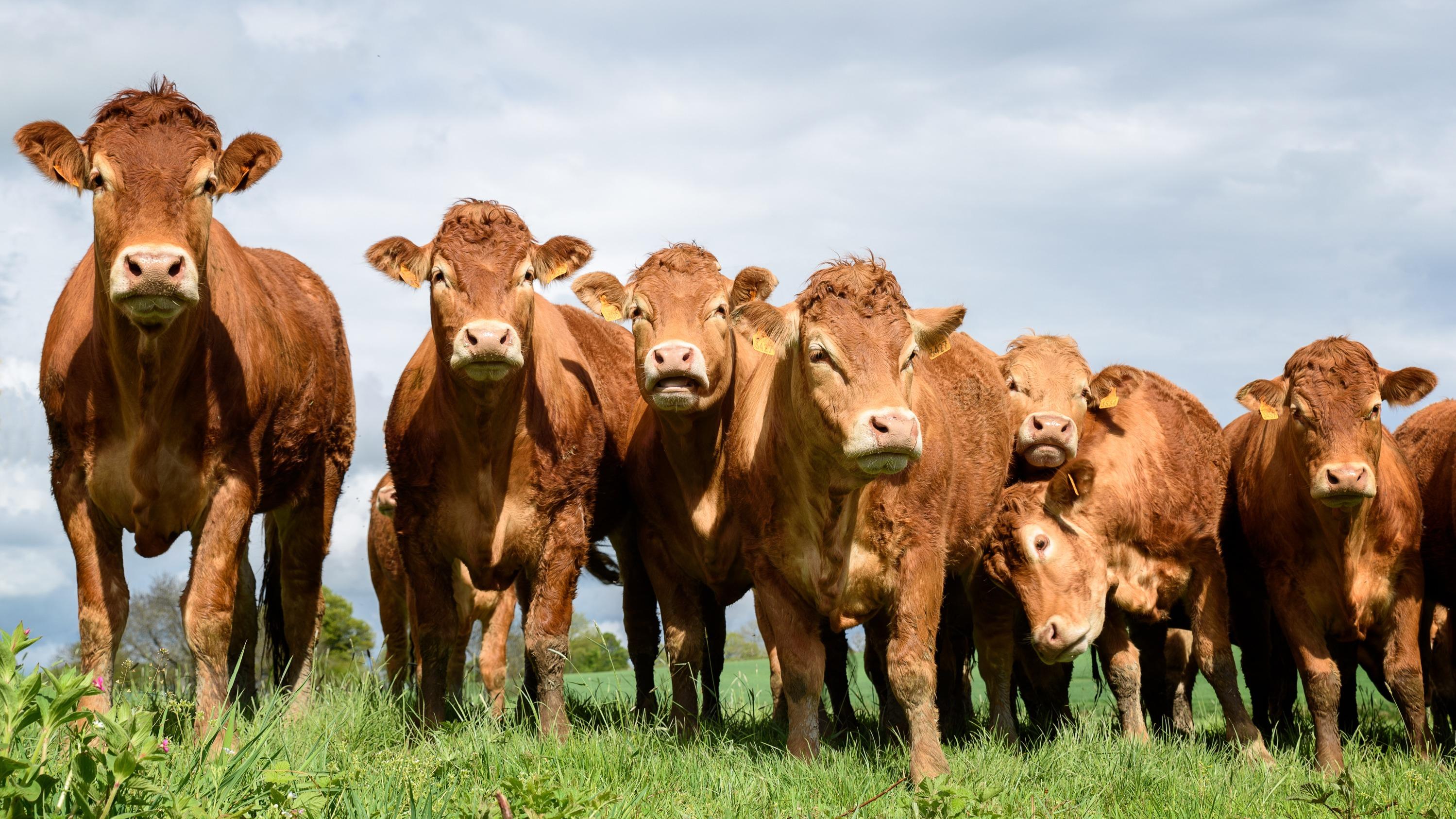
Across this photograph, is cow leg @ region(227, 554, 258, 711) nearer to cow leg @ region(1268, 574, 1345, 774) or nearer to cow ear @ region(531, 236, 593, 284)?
cow ear @ region(531, 236, 593, 284)

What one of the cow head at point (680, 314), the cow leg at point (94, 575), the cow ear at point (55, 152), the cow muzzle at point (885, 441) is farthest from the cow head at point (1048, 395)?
the cow ear at point (55, 152)

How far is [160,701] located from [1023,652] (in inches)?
222

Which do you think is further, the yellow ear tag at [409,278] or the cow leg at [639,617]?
the cow leg at [639,617]

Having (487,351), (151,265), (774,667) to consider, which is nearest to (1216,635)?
(774,667)

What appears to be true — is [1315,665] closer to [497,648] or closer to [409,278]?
[497,648]

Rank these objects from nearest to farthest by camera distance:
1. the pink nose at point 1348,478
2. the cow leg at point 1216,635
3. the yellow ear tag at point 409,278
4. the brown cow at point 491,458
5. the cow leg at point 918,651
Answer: the cow leg at point 918,651 → the brown cow at point 491,458 → the yellow ear tag at point 409,278 → the pink nose at point 1348,478 → the cow leg at point 1216,635

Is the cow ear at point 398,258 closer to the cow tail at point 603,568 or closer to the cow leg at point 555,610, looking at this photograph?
the cow leg at point 555,610

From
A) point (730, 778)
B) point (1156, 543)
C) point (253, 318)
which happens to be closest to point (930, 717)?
point (730, 778)

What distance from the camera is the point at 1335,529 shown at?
7.43m

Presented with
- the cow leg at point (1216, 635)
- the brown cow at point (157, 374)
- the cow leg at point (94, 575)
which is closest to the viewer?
the brown cow at point (157, 374)

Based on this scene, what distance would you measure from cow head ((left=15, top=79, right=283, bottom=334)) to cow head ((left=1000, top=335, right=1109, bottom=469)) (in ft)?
16.0

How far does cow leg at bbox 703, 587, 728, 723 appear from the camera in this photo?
25.2ft

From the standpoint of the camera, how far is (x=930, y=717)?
19.1 ft

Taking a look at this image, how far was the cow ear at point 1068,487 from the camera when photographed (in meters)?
7.68
